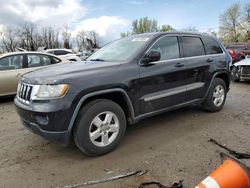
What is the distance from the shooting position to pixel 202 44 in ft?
16.2

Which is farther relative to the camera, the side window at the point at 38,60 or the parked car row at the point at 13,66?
the side window at the point at 38,60

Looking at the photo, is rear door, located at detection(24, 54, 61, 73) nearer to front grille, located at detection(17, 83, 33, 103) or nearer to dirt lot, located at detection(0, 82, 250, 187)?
dirt lot, located at detection(0, 82, 250, 187)

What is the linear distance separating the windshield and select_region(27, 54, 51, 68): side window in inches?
141

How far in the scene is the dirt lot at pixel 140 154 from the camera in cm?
289

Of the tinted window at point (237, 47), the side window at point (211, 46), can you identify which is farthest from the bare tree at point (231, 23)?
the side window at point (211, 46)

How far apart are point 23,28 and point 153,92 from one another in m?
47.6

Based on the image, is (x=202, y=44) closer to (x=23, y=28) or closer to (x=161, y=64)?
(x=161, y=64)

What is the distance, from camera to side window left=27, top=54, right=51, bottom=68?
23.9 ft

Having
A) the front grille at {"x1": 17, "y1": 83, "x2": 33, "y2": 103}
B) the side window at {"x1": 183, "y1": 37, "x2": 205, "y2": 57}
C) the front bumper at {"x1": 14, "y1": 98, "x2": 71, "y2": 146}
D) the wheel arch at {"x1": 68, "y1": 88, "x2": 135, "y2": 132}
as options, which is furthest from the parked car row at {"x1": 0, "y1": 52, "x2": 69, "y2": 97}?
the side window at {"x1": 183, "y1": 37, "x2": 205, "y2": 57}

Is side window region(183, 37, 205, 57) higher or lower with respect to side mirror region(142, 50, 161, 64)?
higher

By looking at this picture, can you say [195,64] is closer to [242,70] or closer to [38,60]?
[38,60]

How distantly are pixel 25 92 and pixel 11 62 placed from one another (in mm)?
4298

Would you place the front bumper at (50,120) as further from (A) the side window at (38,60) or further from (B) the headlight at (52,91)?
(A) the side window at (38,60)

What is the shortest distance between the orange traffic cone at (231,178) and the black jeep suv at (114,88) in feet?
5.42
